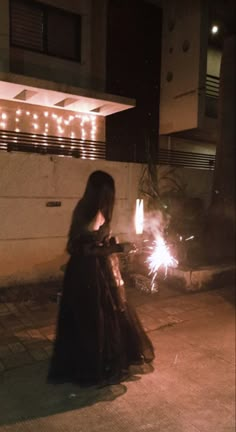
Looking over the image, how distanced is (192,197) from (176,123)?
2469 millimetres

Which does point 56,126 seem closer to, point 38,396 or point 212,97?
point 212,97

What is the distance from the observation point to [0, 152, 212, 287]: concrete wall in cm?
666

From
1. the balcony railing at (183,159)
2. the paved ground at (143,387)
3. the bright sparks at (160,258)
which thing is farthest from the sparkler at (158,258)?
the balcony railing at (183,159)

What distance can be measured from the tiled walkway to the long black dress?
709 mm

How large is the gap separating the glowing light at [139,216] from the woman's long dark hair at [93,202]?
4684 millimetres

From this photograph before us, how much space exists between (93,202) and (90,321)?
46.3 inches

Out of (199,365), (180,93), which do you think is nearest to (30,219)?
(199,365)

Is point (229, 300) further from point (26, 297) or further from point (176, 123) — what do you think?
point (176, 123)

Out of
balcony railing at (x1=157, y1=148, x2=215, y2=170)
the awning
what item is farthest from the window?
balcony railing at (x1=157, y1=148, x2=215, y2=170)

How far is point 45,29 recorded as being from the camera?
877 cm

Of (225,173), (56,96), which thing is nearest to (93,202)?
(56,96)

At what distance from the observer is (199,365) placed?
4039 millimetres

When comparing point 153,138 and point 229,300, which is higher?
point 153,138

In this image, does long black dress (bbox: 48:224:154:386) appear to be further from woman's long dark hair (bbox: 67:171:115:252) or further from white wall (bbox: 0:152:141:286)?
white wall (bbox: 0:152:141:286)
